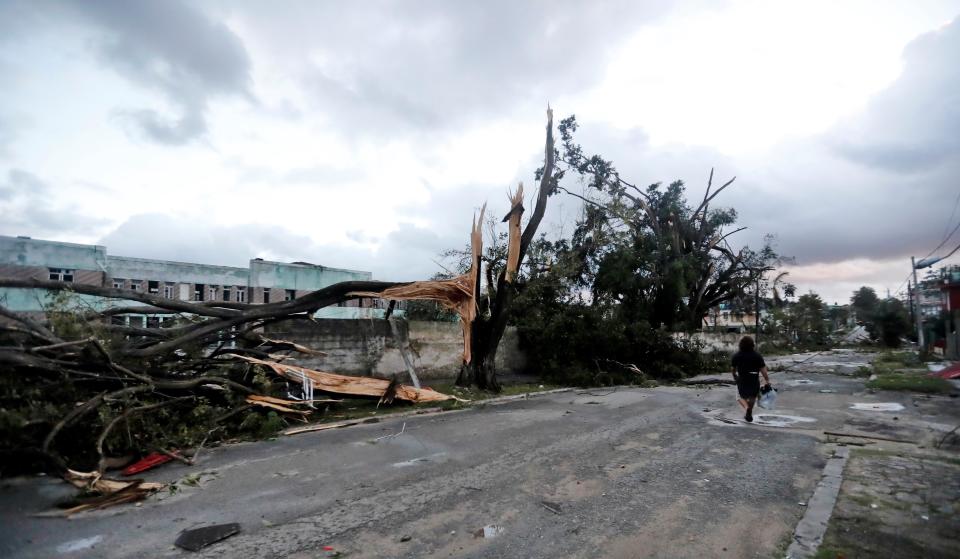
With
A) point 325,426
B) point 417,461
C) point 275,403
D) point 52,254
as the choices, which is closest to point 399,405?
point 325,426

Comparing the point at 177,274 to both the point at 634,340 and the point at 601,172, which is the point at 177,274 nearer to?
the point at 601,172

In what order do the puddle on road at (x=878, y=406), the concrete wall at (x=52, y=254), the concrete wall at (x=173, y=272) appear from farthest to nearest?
1. the concrete wall at (x=173, y=272)
2. the concrete wall at (x=52, y=254)
3. the puddle on road at (x=878, y=406)

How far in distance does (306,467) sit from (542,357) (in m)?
11.3

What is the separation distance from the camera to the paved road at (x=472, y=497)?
158 inches

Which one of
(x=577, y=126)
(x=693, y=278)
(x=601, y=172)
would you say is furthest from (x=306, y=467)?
(x=693, y=278)

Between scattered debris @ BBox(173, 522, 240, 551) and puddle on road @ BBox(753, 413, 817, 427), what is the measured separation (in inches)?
326

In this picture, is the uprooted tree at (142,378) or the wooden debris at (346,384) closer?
the uprooted tree at (142,378)

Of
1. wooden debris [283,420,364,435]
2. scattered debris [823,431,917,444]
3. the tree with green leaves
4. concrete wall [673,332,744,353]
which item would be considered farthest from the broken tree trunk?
the tree with green leaves

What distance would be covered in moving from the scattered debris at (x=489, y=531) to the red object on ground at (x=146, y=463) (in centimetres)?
413

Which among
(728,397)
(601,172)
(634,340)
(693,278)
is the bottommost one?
(728,397)

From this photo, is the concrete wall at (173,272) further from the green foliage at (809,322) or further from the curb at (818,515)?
the green foliage at (809,322)

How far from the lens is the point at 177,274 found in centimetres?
3441

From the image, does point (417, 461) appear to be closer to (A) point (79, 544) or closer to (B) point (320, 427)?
(B) point (320, 427)

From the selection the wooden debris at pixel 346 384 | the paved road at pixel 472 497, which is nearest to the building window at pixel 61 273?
the wooden debris at pixel 346 384
